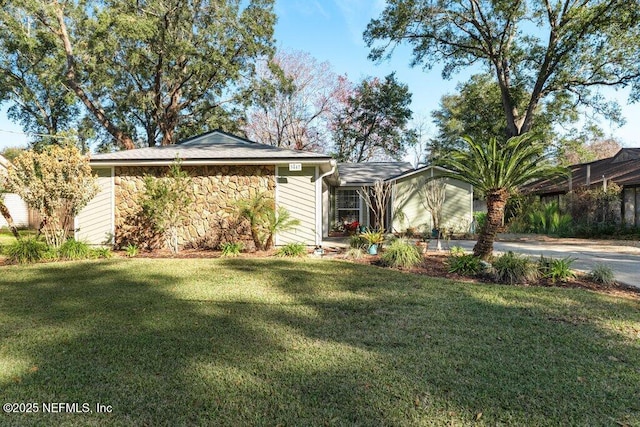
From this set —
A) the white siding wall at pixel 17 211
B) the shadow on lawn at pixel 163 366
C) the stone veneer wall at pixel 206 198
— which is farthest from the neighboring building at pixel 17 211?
the shadow on lawn at pixel 163 366

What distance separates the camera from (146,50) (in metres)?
17.6

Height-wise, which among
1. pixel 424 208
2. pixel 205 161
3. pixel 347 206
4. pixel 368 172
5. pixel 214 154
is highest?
pixel 368 172

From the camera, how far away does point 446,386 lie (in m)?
2.85

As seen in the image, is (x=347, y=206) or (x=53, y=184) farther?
(x=347, y=206)

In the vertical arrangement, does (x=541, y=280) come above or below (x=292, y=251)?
below

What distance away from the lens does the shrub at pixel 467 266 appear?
7.02 metres

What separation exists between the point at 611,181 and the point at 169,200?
18.6 m

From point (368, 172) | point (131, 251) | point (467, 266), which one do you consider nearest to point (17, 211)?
point (131, 251)

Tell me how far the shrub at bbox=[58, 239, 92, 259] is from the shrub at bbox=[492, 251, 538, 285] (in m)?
9.48

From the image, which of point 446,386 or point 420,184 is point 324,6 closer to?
point 420,184

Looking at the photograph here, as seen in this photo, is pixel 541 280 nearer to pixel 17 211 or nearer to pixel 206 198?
pixel 206 198

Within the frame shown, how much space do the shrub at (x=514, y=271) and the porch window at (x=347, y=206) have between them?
10.3 meters

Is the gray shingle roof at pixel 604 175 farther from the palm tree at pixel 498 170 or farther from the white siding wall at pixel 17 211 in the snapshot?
the white siding wall at pixel 17 211

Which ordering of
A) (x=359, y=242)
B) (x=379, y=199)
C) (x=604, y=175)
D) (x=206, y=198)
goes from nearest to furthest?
(x=359, y=242) < (x=379, y=199) < (x=206, y=198) < (x=604, y=175)
